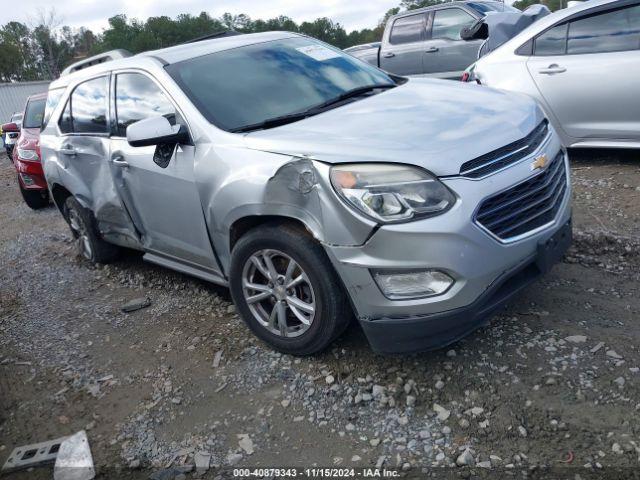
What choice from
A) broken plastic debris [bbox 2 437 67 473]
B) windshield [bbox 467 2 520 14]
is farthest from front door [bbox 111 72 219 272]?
windshield [bbox 467 2 520 14]

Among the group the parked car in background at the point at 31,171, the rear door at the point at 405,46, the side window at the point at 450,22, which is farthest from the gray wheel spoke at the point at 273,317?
the rear door at the point at 405,46

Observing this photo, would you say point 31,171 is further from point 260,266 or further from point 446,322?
point 446,322

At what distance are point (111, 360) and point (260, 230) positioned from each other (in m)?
1.43

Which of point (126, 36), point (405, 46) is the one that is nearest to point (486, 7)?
point (405, 46)

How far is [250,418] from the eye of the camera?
2898mm

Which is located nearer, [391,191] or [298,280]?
[391,191]

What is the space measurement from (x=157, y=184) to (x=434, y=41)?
7.82 metres

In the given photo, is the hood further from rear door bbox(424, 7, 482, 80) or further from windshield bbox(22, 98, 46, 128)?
windshield bbox(22, 98, 46, 128)

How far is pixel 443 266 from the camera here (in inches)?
101

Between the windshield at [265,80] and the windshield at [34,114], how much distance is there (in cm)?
699

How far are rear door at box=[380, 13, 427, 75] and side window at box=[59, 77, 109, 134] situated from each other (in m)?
7.02

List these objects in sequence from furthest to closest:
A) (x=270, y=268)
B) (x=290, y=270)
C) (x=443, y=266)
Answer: (x=270, y=268) < (x=290, y=270) < (x=443, y=266)

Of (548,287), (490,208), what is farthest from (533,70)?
(490,208)

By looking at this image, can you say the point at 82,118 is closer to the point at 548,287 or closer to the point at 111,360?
the point at 111,360
